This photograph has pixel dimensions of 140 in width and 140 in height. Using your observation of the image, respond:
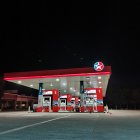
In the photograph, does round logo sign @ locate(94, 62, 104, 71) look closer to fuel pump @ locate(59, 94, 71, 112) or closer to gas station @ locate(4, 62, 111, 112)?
gas station @ locate(4, 62, 111, 112)

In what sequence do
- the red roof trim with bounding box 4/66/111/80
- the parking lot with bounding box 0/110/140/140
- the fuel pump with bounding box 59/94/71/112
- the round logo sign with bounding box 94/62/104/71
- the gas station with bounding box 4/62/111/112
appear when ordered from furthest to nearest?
the fuel pump with bounding box 59/94/71/112
the gas station with bounding box 4/62/111/112
the red roof trim with bounding box 4/66/111/80
the round logo sign with bounding box 94/62/104/71
the parking lot with bounding box 0/110/140/140

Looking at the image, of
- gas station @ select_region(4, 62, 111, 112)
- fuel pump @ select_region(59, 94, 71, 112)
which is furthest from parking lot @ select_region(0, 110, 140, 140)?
fuel pump @ select_region(59, 94, 71, 112)

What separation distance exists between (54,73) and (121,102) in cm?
6717

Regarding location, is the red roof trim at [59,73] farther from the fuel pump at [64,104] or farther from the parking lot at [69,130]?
the parking lot at [69,130]

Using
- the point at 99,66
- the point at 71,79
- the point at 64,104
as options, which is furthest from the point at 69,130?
the point at 64,104

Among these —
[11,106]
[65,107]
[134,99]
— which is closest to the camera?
[65,107]

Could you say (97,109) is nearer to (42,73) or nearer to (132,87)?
(42,73)

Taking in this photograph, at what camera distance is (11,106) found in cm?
7231

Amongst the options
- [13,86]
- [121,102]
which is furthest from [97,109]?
[13,86]

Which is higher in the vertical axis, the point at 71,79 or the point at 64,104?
the point at 71,79

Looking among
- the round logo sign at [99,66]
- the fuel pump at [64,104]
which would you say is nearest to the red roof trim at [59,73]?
the round logo sign at [99,66]

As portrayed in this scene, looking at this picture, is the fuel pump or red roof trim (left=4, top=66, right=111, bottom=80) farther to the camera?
the fuel pump

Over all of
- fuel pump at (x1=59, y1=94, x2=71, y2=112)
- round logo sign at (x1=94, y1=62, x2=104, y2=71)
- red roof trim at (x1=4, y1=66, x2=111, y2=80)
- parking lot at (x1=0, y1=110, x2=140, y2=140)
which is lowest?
parking lot at (x1=0, y1=110, x2=140, y2=140)

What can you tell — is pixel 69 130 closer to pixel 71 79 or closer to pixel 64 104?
pixel 71 79
